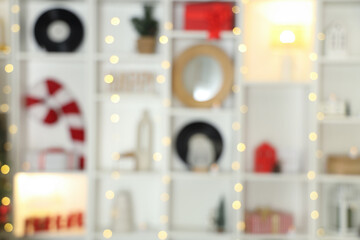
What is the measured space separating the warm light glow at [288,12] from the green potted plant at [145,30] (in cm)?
78

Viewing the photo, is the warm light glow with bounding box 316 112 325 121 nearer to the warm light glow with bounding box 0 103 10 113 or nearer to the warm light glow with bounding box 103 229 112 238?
the warm light glow with bounding box 103 229 112 238

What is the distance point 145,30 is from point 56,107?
0.80m

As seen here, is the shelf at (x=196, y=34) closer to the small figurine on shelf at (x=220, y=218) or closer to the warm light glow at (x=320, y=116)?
the warm light glow at (x=320, y=116)

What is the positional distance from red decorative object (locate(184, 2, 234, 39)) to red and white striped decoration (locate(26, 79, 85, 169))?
0.94m

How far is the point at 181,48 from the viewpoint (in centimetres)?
336

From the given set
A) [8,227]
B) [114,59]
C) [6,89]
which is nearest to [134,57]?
[114,59]

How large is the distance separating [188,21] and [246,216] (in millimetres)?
1338

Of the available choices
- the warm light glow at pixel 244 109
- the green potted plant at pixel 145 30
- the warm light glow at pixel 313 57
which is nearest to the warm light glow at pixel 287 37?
the warm light glow at pixel 313 57

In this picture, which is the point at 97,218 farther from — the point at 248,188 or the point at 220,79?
the point at 220,79

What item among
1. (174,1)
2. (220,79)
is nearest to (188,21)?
(174,1)

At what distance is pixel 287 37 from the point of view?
3139 millimetres

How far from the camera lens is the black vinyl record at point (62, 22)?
326cm

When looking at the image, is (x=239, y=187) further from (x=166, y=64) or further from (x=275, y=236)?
(x=166, y=64)

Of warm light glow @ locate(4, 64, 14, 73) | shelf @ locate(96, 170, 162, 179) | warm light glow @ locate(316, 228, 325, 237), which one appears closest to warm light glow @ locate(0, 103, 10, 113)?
warm light glow @ locate(4, 64, 14, 73)
